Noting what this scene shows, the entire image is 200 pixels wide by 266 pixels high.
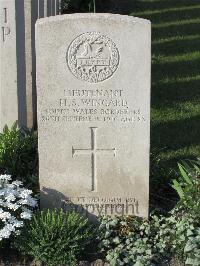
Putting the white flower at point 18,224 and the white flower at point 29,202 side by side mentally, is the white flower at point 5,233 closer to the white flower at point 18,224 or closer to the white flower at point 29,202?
the white flower at point 18,224

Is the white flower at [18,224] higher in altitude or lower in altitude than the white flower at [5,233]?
higher

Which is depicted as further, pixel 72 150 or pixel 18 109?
pixel 18 109

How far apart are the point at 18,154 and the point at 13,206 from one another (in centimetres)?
122

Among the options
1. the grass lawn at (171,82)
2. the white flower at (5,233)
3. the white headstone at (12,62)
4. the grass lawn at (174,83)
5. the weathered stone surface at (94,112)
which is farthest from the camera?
the grass lawn at (174,83)

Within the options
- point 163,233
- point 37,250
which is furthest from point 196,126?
point 37,250

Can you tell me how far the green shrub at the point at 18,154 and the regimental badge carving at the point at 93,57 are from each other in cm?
123

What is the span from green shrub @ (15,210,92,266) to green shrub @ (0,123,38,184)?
880mm

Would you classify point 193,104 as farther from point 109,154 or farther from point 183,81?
point 109,154

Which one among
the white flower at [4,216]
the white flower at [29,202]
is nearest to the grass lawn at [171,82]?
the white flower at [29,202]

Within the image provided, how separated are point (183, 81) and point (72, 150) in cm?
521

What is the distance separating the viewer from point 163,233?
17.8 ft

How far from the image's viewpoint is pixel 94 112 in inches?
213

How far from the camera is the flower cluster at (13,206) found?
516cm

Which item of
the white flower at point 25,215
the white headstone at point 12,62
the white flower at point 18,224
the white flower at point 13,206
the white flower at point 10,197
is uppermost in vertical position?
the white headstone at point 12,62
